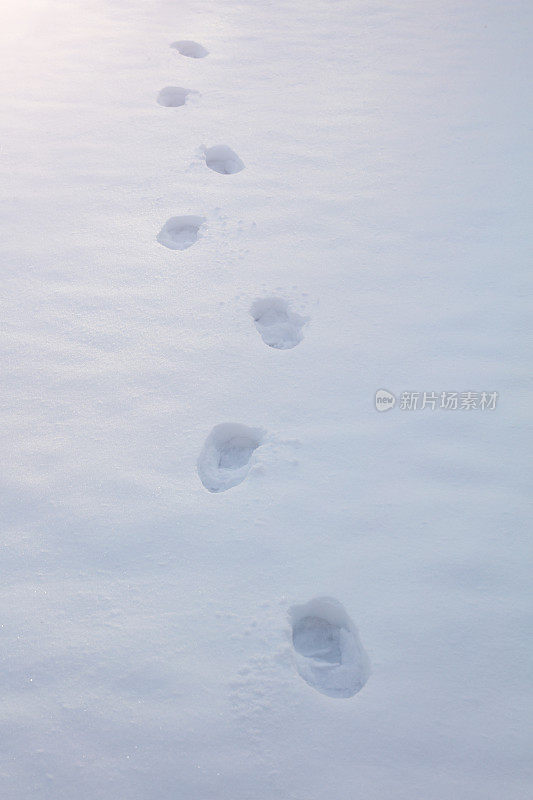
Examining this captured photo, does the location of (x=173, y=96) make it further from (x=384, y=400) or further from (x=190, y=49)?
(x=384, y=400)

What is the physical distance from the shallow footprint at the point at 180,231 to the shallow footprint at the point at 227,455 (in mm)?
692

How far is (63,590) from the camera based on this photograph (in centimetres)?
117

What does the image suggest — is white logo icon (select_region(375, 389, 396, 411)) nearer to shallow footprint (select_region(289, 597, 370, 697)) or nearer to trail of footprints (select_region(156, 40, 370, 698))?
trail of footprints (select_region(156, 40, 370, 698))

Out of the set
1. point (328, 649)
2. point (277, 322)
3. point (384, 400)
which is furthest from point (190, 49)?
point (328, 649)

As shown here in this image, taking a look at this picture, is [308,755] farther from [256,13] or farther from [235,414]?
[256,13]

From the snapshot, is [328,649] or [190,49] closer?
[328,649]

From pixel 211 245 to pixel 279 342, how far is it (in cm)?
42

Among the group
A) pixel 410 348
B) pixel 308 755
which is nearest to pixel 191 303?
pixel 410 348

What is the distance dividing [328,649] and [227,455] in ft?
1.55

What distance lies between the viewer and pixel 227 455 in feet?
4.61

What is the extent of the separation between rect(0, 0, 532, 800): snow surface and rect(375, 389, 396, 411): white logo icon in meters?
0.02

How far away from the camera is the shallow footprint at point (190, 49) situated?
2557 mm

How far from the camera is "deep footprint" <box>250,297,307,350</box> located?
1600 mm

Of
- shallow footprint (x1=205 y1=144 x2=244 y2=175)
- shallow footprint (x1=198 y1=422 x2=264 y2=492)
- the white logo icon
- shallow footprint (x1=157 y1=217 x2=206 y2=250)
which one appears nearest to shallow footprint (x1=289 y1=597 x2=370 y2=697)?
shallow footprint (x1=198 y1=422 x2=264 y2=492)
